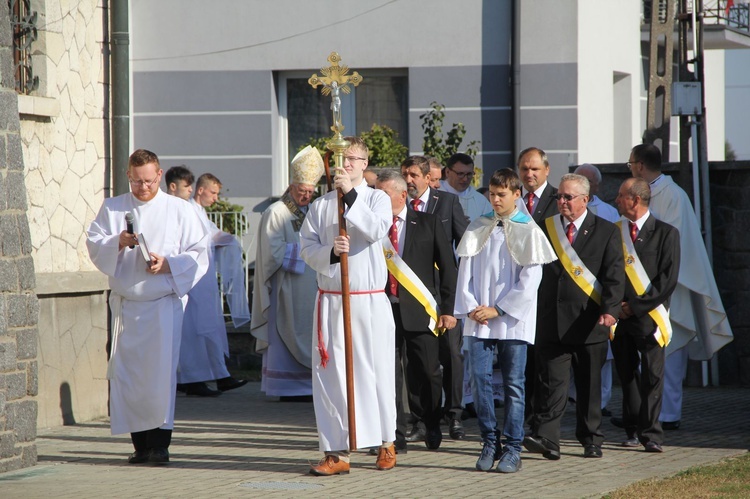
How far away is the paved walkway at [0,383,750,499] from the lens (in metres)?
7.64

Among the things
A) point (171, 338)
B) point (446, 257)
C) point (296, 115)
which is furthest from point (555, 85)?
point (171, 338)

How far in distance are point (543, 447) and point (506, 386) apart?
61cm

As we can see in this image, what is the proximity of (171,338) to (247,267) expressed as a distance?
644cm

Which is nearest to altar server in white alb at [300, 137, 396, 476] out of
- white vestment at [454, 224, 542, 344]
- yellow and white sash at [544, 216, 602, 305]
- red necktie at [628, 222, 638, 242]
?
white vestment at [454, 224, 542, 344]

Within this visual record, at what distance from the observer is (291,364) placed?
12.3m

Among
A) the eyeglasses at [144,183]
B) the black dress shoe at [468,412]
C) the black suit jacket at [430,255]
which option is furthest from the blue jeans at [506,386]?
the black dress shoe at [468,412]

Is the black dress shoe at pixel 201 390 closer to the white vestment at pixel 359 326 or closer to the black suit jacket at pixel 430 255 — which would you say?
the black suit jacket at pixel 430 255

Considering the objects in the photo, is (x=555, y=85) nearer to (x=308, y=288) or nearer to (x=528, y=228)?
(x=308, y=288)

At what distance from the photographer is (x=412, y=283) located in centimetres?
902

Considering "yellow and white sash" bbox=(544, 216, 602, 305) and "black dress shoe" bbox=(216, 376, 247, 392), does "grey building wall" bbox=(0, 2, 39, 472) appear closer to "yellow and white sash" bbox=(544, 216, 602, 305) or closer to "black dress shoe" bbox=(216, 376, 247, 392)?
"yellow and white sash" bbox=(544, 216, 602, 305)

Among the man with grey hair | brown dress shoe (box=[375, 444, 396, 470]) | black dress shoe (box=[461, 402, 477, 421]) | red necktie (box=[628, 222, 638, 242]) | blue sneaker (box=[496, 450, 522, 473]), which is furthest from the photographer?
black dress shoe (box=[461, 402, 477, 421])

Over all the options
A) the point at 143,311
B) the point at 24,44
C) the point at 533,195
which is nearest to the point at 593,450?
the point at 533,195

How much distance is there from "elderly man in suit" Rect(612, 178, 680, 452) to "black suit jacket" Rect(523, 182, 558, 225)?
1.85 ft

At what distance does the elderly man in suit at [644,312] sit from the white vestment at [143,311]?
300 cm
